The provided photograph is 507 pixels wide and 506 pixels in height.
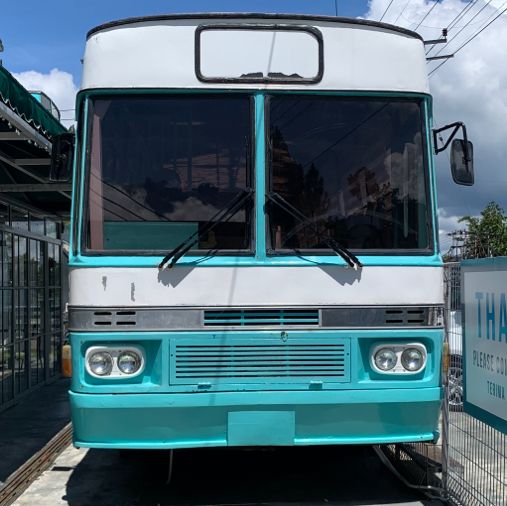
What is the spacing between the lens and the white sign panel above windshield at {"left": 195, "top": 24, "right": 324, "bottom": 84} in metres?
4.84

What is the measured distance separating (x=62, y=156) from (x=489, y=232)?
84.7ft

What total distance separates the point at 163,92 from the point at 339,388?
230cm

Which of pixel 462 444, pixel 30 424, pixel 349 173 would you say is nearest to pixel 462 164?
pixel 349 173

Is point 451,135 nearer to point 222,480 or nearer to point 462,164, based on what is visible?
point 462,164

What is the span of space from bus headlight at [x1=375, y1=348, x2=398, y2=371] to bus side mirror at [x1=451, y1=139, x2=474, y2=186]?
1511 millimetres

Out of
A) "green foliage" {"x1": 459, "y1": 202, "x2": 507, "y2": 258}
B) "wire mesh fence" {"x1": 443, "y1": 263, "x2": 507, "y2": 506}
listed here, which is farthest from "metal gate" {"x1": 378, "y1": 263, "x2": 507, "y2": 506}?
"green foliage" {"x1": 459, "y1": 202, "x2": 507, "y2": 258}

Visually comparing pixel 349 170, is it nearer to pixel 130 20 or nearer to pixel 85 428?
pixel 130 20

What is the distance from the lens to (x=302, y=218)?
4.79 metres

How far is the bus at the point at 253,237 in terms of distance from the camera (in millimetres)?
4570

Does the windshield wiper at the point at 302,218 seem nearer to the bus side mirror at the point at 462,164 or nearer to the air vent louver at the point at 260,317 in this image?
the air vent louver at the point at 260,317

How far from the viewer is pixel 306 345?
4602mm

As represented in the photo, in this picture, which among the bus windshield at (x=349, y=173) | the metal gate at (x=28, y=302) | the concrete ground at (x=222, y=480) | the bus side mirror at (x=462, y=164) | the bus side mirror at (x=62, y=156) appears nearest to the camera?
the bus windshield at (x=349, y=173)

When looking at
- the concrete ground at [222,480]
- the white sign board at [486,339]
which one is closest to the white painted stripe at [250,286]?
the white sign board at [486,339]

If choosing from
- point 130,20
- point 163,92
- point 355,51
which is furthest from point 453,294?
point 130,20
